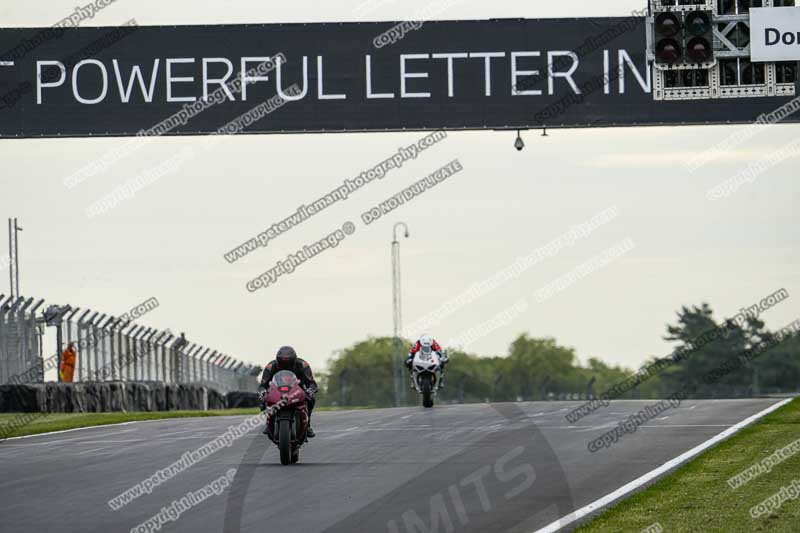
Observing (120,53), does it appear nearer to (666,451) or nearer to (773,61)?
(773,61)

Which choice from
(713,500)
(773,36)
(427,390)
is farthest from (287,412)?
(427,390)

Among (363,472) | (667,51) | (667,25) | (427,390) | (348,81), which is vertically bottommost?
(363,472)

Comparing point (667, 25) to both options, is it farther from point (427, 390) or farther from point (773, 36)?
point (427, 390)

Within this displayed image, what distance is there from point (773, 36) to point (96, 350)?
61.3 feet

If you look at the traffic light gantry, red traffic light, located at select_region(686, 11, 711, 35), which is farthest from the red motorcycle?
red traffic light, located at select_region(686, 11, 711, 35)

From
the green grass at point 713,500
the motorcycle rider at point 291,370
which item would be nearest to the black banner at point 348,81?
the green grass at point 713,500

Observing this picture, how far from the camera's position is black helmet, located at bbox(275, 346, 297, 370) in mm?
17375

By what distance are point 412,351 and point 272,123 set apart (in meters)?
5.71

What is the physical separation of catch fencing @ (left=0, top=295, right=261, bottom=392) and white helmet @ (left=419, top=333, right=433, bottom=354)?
26.3ft

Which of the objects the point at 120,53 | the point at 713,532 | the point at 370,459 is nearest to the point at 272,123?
the point at 120,53

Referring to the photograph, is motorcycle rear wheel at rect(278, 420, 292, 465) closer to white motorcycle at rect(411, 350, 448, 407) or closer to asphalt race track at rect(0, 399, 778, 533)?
asphalt race track at rect(0, 399, 778, 533)

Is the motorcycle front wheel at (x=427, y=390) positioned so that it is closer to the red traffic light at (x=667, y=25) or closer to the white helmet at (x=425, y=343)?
the white helmet at (x=425, y=343)

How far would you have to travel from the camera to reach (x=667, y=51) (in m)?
18.8

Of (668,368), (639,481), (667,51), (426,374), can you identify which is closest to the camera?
(639,481)
